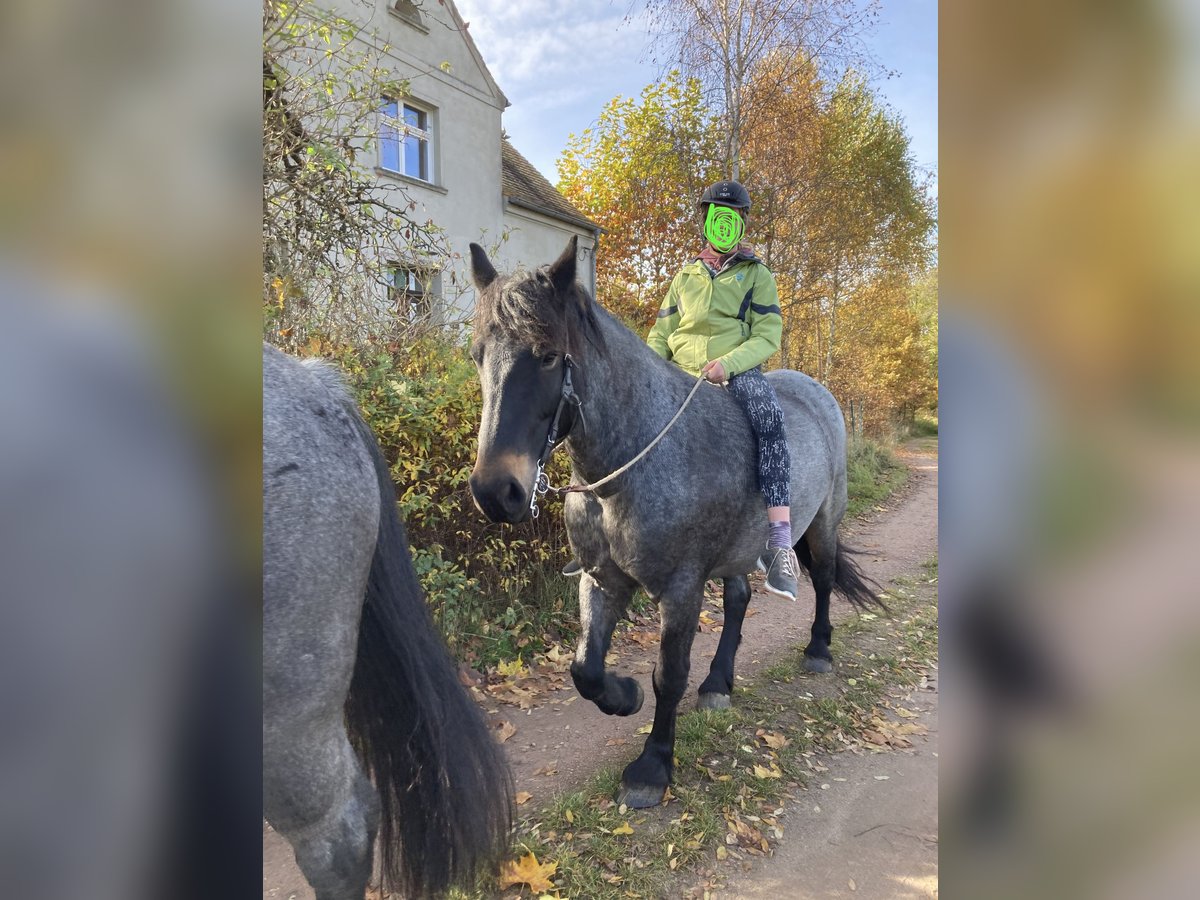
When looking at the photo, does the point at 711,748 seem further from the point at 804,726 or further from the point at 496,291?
the point at 496,291

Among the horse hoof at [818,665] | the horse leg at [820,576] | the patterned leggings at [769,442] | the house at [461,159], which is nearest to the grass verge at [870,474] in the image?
the horse leg at [820,576]

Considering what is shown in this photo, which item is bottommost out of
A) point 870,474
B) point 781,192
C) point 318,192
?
point 870,474

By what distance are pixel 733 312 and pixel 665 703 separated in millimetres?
1903

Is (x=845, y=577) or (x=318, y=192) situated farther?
(x=845, y=577)

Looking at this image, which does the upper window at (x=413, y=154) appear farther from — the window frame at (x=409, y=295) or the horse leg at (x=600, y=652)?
the horse leg at (x=600, y=652)

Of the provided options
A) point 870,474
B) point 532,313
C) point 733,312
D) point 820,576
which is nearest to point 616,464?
point 532,313

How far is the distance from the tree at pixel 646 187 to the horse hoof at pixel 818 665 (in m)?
6.20

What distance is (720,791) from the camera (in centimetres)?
286

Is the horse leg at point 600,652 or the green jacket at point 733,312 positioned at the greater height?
the green jacket at point 733,312

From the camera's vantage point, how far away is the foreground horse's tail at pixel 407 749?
1.80 m

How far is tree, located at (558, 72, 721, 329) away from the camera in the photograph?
28.7ft

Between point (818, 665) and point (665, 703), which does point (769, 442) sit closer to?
point (665, 703)
